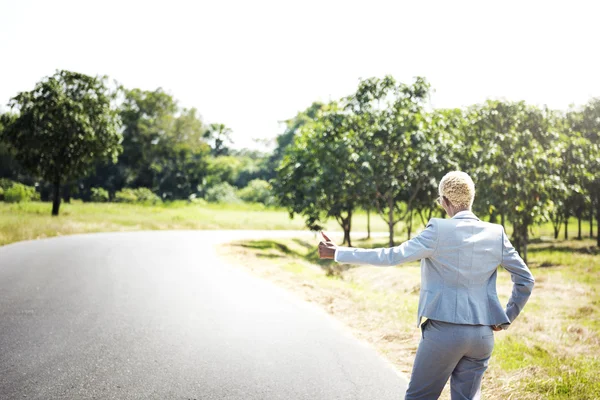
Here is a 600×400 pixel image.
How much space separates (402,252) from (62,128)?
29.9m

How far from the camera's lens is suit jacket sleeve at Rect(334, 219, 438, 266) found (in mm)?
2945

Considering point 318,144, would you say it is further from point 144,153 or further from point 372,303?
point 144,153

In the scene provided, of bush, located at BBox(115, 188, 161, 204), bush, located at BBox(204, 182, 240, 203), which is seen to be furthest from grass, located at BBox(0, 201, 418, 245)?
bush, located at BBox(204, 182, 240, 203)

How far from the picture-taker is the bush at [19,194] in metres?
20.2

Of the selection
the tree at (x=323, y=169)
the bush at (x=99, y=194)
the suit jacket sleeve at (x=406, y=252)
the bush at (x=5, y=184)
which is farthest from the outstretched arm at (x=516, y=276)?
the bush at (x=99, y=194)

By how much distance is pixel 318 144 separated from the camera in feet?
68.1

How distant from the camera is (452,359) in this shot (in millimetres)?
2918

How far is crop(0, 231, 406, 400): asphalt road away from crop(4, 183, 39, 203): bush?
1038 centimetres

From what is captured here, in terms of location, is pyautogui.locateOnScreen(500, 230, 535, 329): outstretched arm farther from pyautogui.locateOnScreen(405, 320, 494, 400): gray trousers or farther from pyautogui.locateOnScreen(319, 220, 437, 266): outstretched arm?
pyautogui.locateOnScreen(319, 220, 437, 266): outstretched arm

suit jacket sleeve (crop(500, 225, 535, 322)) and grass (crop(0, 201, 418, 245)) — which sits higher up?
suit jacket sleeve (crop(500, 225, 535, 322))

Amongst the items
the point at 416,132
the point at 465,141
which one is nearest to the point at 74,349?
the point at 416,132

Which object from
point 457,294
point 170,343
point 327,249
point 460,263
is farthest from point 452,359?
point 170,343

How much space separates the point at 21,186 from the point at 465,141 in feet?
67.7

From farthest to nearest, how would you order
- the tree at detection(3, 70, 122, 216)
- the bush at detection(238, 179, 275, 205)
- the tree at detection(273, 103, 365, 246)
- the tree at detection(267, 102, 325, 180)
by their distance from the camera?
1. the tree at detection(267, 102, 325, 180)
2. the bush at detection(238, 179, 275, 205)
3. the tree at detection(3, 70, 122, 216)
4. the tree at detection(273, 103, 365, 246)
